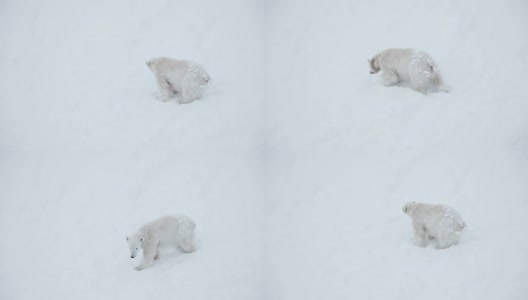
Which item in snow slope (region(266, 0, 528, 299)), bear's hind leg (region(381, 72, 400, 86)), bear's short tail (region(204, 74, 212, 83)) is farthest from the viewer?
bear's short tail (region(204, 74, 212, 83))

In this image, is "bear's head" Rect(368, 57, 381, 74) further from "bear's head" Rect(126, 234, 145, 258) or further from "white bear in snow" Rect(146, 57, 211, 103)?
"bear's head" Rect(126, 234, 145, 258)

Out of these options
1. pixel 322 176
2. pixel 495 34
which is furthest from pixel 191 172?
pixel 495 34

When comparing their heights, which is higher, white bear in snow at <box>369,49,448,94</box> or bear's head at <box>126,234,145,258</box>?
white bear in snow at <box>369,49,448,94</box>

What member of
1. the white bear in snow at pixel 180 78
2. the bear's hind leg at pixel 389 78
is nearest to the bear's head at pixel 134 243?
the white bear in snow at pixel 180 78

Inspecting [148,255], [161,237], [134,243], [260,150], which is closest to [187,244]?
[161,237]

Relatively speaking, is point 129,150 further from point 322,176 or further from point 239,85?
point 322,176

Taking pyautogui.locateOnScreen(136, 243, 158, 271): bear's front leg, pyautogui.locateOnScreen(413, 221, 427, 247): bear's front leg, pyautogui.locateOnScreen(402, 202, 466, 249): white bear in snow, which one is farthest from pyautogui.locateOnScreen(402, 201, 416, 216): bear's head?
pyautogui.locateOnScreen(136, 243, 158, 271): bear's front leg

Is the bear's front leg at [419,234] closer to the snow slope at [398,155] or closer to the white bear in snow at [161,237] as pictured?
the snow slope at [398,155]
